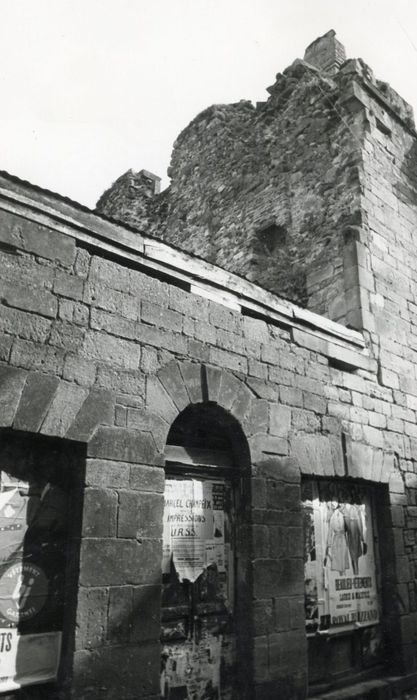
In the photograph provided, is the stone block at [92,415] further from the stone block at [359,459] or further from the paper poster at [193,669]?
the stone block at [359,459]

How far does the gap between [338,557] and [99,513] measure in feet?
9.62

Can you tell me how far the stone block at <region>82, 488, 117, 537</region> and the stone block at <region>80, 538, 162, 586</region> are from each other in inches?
2.2

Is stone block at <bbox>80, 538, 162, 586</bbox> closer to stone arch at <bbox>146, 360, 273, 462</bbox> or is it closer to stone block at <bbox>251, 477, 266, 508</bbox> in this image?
stone arch at <bbox>146, 360, 273, 462</bbox>

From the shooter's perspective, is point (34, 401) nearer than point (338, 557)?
Yes

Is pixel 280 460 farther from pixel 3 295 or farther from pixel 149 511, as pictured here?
pixel 3 295

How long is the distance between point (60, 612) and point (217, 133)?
342 inches

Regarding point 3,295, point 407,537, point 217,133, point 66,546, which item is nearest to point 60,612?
point 66,546

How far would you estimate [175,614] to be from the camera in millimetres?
4301

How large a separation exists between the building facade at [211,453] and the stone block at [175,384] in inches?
0.7

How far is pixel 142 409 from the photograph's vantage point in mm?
4137

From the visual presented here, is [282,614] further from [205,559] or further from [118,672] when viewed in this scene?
[118,672]

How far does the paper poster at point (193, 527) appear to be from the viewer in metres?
4.38

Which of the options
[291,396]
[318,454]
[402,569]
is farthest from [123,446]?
[402,569]

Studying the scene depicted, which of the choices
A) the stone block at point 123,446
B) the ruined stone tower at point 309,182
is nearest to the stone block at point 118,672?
the stone block at point 123,446
